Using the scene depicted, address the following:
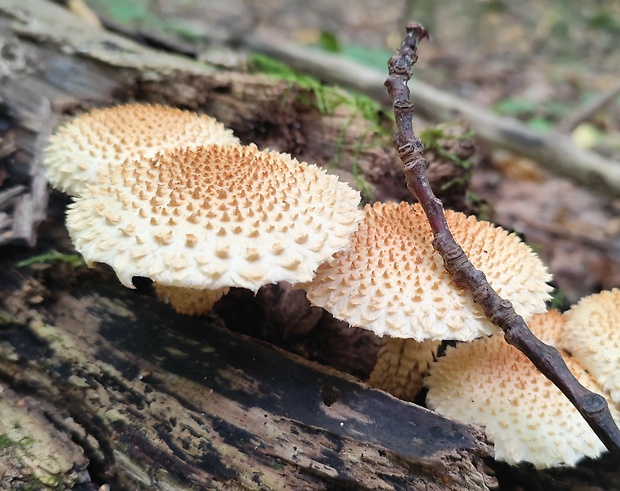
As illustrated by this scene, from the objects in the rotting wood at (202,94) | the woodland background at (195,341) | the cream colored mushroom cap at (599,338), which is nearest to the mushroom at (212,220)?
the woodland background at (195,341)

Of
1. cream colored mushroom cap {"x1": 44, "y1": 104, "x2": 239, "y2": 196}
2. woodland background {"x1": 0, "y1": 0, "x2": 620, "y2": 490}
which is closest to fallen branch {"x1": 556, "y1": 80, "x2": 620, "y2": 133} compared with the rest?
woodland background {"x1": 0, "y1": 0, "x2": 620, "y2": 490}

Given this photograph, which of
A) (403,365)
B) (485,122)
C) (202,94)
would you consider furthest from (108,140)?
(485,122)

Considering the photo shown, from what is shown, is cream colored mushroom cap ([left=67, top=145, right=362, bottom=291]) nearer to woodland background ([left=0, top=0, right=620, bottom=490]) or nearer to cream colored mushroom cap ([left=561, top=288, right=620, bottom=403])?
woodland background ([left=0, top=0, right=620, bottom=490])

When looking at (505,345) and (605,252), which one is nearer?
(505,345)

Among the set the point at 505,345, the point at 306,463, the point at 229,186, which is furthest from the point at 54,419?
the point at 505,345

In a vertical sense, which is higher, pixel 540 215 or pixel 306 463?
pixel 540 215

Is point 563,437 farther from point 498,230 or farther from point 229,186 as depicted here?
point 229,186

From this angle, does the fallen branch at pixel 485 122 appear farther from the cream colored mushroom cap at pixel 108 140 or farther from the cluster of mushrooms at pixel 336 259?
the cream colored mushroom cap at pixel 108 140
